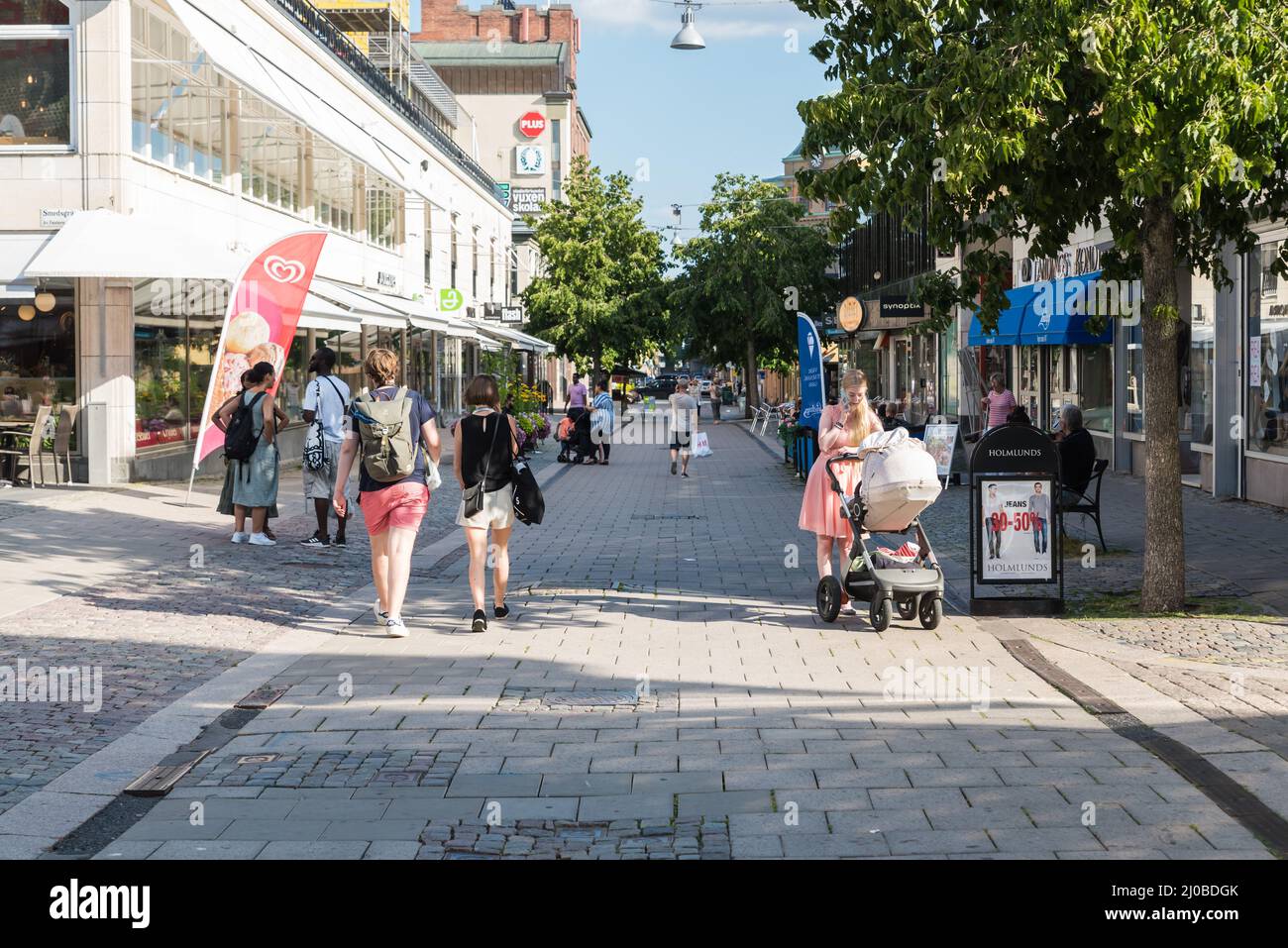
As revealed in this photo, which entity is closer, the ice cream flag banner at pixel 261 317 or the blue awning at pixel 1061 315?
the ice cream flag banner at pixel 261 317

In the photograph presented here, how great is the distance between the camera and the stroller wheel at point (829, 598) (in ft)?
31.3

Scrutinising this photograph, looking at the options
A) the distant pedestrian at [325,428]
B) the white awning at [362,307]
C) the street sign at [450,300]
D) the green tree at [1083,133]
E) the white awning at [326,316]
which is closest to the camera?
the green tree at [1083,133]

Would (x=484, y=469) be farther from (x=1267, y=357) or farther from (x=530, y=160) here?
(x=530, y=160)

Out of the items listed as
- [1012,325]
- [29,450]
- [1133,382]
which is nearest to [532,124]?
[1012,325]

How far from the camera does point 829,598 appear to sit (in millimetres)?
9562

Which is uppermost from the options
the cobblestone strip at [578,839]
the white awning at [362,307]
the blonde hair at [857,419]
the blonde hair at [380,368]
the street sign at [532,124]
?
the street sign at [532,124]

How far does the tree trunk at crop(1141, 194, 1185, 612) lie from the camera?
9828mm

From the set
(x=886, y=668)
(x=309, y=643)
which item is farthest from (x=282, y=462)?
(x=886, y=668)

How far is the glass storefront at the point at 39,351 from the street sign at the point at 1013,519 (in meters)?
13.7

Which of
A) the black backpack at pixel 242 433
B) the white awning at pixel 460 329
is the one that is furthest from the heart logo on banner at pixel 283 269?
the white awning at pixel 460 329

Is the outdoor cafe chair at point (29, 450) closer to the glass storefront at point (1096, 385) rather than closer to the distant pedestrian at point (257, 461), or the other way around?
the distant pedestrian at point (257, 461)

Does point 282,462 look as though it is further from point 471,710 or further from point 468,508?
point 471,710

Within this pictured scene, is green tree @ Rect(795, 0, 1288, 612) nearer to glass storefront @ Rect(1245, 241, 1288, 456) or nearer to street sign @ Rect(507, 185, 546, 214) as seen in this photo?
glass storefront @ Rect(1245, 241, 1288, 456)

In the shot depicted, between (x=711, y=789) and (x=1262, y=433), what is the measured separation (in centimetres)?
1362
